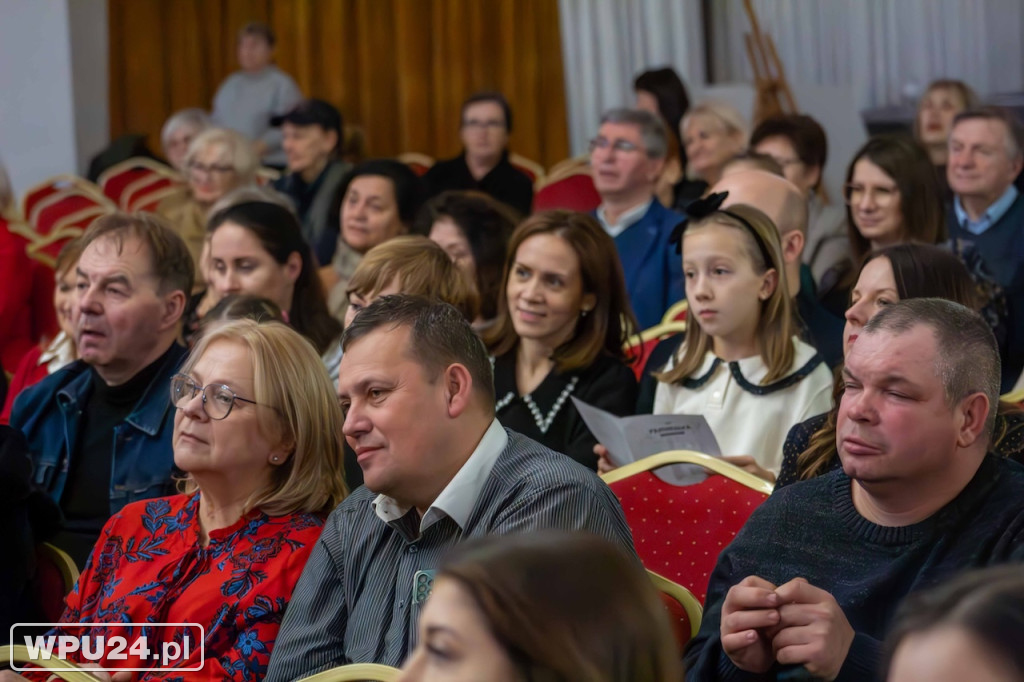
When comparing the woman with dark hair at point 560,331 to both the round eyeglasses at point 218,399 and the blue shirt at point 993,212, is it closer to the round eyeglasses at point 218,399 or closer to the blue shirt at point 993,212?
the round eyeglasses at point 218,399

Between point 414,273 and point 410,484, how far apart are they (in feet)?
4.15

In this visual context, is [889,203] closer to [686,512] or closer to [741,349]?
[741,349]

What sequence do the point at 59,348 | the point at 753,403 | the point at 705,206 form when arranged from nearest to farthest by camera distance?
1. the point at 753,403
2. the point at 705,206
3. the point at 59,348

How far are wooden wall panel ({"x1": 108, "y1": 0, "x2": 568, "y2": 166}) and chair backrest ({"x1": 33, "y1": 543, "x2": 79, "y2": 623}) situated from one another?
584 cm

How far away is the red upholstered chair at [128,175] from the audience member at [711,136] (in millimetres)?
2581

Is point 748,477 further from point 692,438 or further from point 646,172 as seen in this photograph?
point 646,172

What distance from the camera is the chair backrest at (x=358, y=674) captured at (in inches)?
63.8

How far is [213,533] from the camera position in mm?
2211

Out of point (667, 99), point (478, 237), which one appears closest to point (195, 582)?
point (478, 237)

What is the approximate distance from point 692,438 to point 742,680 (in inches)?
32.9

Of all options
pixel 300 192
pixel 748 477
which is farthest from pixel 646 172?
pixel 748 477

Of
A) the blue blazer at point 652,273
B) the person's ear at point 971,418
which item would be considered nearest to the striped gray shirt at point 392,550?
the person's ear at point 971,418

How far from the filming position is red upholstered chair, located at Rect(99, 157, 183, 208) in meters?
6.41

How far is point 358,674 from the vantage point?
1664 mm
